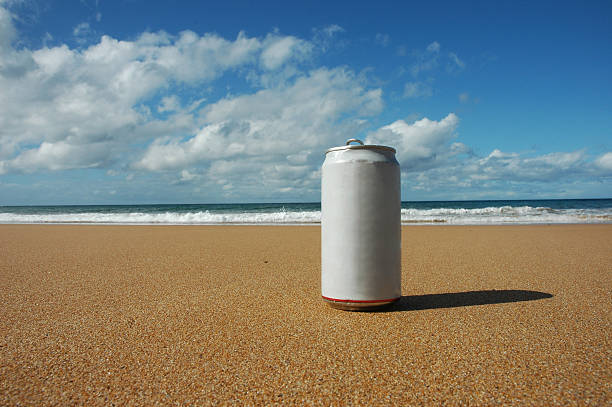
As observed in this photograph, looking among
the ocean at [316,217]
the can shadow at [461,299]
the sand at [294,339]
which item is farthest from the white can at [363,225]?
the ocean at [316,217]

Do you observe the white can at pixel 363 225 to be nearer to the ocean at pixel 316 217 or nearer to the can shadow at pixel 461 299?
the can shadow at pixel 461 299

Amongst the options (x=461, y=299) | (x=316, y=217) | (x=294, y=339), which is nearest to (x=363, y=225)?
(x=294, y=339)

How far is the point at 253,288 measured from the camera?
4.32 meters

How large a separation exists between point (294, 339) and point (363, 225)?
1.09m

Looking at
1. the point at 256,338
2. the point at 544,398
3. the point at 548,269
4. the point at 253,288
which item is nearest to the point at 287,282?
the point at 253,288

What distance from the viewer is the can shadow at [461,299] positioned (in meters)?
3.55

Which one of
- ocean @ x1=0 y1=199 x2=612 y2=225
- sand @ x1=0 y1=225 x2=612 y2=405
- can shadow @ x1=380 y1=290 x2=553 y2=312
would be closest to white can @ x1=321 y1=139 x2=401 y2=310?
sand @ x1=0 y1=225 x2=612 y2=405

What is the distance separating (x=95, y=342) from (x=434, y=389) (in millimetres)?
2223

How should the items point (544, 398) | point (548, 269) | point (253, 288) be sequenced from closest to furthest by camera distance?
point (544, 398) < point (253, 288) < point (548, 269)

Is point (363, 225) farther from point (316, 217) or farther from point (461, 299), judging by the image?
point (316, 217)

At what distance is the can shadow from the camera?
3551 mm

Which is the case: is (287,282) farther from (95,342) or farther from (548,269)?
(548,269)

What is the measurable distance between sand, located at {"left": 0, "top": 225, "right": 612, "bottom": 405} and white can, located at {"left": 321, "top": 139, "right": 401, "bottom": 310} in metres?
0.21

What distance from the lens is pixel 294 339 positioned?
2750 mm
